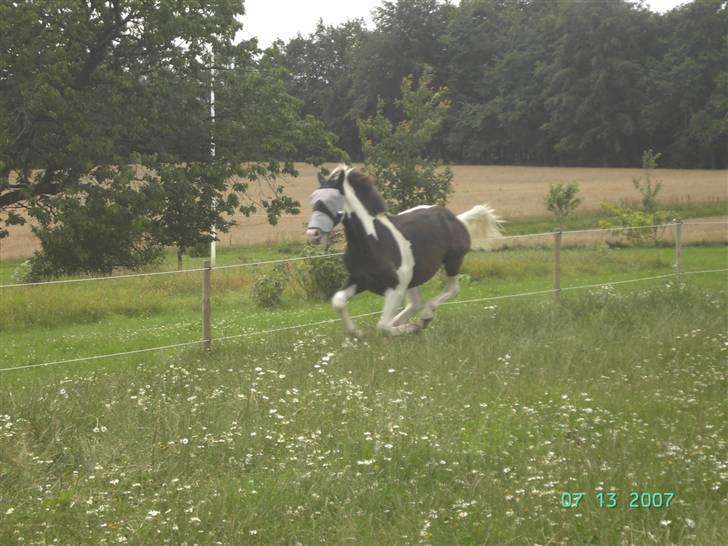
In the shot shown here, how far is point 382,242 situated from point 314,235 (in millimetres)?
1311

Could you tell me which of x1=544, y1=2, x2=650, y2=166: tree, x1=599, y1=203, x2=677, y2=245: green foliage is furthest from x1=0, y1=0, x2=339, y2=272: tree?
x1=544, y1=2, x2=650, y2=166: tree

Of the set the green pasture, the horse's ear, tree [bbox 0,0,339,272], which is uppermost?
tree [bbox 0,0,339,272]

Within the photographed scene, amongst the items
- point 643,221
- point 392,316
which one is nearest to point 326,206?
point 392,316

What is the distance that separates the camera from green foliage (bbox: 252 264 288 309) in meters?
18.9

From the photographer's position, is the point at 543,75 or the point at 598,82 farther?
the point at 543,75

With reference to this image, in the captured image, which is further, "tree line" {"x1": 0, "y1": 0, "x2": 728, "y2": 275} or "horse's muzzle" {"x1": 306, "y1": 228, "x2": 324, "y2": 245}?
"tree line" {"x1": 0, "y1": 0, "x2": 728, "y2": 275}

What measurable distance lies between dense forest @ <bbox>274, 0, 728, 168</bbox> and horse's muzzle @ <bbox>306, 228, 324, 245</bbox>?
4575 cm

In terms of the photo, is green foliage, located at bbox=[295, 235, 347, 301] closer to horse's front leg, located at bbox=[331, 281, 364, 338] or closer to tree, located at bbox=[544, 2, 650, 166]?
horse's front leg, located at bbox=[331, 281, 364, 338]

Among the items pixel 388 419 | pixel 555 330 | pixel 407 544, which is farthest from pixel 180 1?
pixel 407 544

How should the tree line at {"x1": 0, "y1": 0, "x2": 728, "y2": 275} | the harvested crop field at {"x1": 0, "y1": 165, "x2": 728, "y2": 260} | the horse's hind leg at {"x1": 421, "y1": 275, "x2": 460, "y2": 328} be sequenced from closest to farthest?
the horse's hind leg at {"x1": 421, "y1": 275, "x2": 460, "y2": 328}, the tree line at {"x1": 0, "y1": 0, "x2": 728, "y2": 275}, the harvested crop field at {"x1": 0, "y1": 165, "x2": 728, "y2": 260}

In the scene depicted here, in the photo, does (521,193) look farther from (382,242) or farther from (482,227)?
(382,242)

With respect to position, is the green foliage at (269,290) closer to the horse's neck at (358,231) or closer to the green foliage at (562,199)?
the horse's neck at (358,231)

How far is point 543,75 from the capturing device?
218ft

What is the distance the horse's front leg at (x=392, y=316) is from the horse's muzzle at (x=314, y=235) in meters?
1.34
